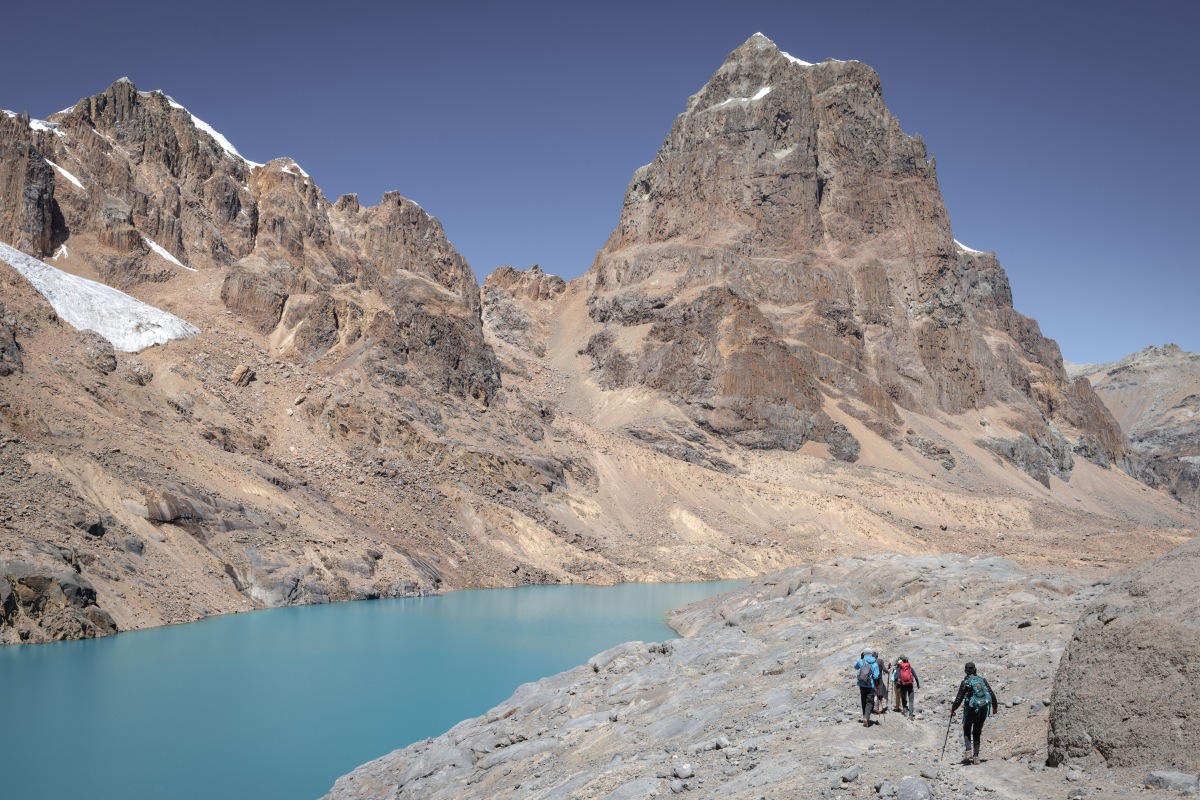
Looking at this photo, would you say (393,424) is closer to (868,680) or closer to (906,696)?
(906,696)

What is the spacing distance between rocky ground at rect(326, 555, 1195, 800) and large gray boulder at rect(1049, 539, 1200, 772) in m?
0.29

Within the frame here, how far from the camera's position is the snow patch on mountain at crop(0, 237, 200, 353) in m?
55.8

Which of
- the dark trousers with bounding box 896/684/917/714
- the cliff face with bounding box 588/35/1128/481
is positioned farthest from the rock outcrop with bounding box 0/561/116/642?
the cliff face with bounding box 588/35/1128/481

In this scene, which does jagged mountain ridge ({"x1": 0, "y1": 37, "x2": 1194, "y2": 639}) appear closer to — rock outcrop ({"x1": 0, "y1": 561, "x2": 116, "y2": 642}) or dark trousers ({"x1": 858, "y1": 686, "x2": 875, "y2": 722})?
rock outcrop ({"x1": 0, "y1": 561, "x2": 116, "y2": 642})

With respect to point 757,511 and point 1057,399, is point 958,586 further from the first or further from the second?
point 1057,399

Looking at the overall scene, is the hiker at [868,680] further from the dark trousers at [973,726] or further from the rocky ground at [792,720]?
the dark trousers at [973,726]

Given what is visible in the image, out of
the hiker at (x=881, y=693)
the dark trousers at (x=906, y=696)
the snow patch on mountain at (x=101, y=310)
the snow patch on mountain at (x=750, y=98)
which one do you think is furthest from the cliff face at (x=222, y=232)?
the snow patch on mountain at (x=750, y=98)

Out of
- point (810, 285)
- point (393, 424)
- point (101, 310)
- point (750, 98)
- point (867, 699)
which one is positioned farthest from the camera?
point (750, 98)

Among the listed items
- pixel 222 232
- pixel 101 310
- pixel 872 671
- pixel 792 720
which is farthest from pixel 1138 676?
pixel 222 232

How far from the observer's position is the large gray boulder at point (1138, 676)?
866cm

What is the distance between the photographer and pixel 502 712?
20766 millimetres

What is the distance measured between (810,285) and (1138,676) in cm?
11913

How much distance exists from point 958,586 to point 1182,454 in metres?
168

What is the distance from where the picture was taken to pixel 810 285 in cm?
12444
